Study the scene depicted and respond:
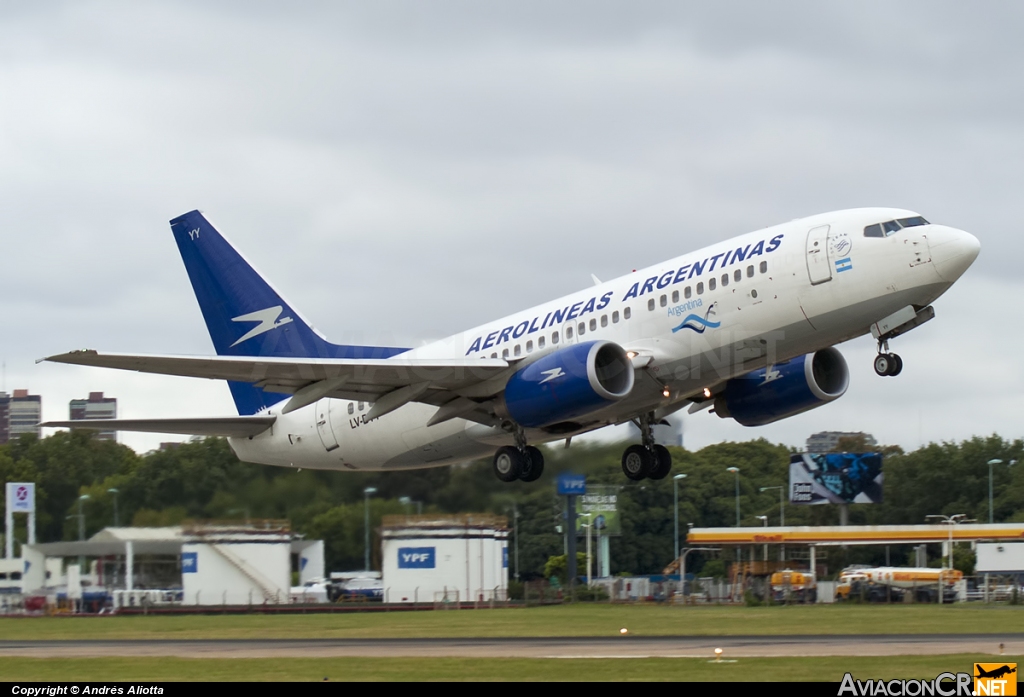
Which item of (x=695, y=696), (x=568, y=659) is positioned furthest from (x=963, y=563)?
(x=695, y=696)

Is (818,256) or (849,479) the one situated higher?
(818,256)

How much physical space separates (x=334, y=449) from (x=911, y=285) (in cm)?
1751

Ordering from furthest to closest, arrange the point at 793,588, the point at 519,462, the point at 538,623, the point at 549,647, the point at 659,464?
the point at 793,588 → the point at 538,623 → the point at 659,464 → the point at 519,462 → the point at 549,647

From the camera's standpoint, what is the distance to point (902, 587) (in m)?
64.4

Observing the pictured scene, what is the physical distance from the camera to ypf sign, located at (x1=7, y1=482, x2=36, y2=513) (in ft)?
157

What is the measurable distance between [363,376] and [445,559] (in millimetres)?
20939

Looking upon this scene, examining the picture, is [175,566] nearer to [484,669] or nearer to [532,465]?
[532,465]

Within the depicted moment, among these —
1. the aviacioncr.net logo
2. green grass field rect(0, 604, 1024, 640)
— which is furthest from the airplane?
the aviacioncr.net logo

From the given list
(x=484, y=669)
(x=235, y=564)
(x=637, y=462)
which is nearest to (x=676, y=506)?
(x=235, y=564)

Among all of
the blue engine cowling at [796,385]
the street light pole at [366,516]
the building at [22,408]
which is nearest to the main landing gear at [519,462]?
the blue engine cowling at [796,385]

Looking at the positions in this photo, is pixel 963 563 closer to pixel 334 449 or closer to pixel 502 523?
pixel 502 523

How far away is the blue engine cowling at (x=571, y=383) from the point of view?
31609 millimetres

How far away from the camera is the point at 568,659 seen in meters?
27.8

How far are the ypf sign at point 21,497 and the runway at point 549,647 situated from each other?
37.8 ft
